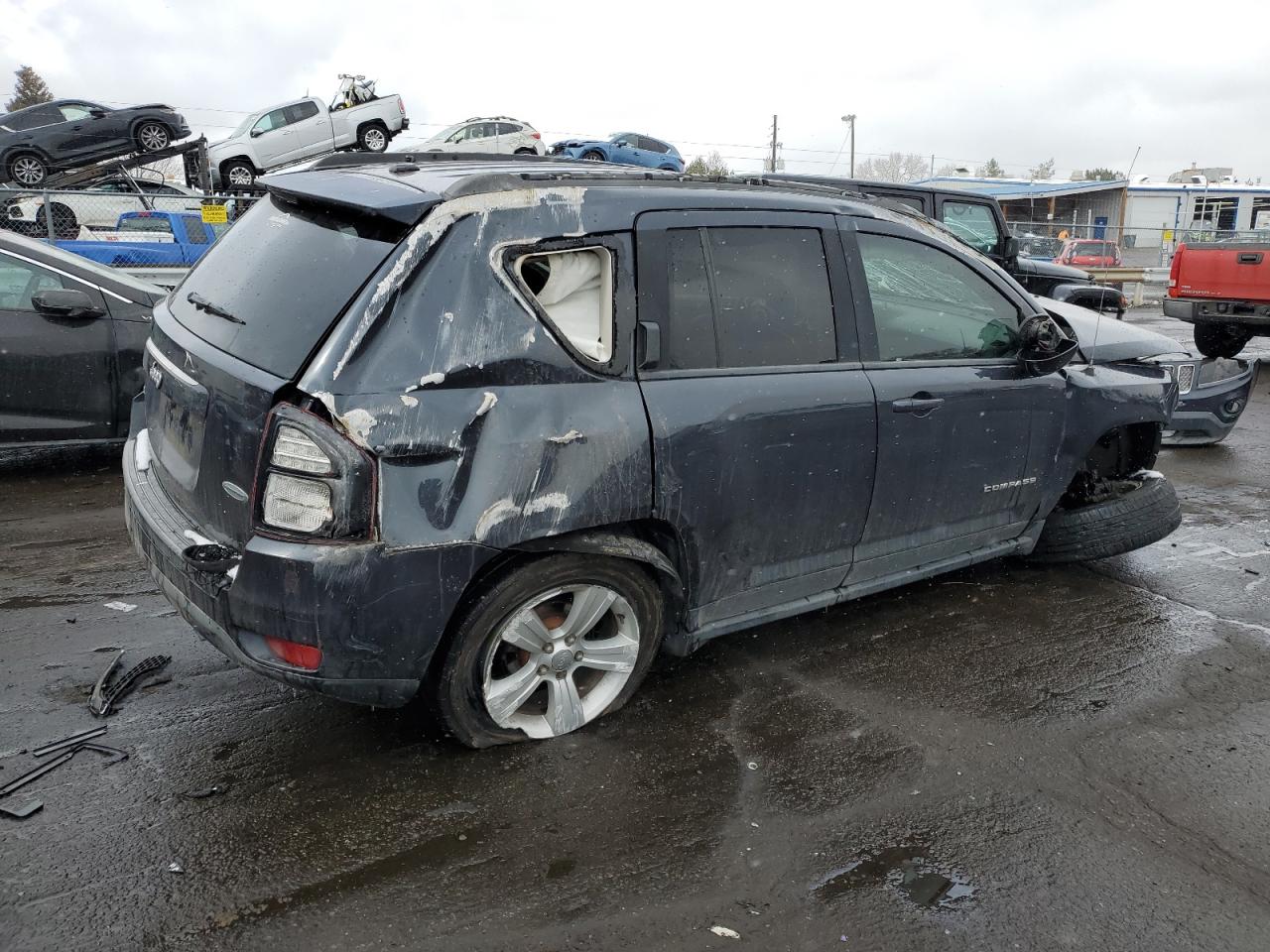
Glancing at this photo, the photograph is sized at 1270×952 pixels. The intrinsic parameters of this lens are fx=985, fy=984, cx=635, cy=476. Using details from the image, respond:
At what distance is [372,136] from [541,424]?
24677 millimetres

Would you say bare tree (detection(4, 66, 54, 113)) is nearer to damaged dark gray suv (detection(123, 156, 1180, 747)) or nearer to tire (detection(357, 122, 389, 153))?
tire (detection(357, 122, 389, 153))

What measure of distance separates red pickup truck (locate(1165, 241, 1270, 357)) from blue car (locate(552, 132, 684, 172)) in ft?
53.9

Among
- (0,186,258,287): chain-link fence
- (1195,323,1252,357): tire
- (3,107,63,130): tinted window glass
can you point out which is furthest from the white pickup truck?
(1195,323,1252,357): tire

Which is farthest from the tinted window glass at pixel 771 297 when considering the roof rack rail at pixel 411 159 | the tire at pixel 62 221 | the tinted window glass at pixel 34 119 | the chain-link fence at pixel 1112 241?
the tinted window glass at pixel 34 119

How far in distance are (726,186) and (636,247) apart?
0.61 metres

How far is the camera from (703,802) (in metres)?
3.01

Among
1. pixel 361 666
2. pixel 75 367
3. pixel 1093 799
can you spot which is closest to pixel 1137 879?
pixel 1093 799

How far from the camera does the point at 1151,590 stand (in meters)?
4.88

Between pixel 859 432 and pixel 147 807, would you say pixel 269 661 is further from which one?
pixel 859 432

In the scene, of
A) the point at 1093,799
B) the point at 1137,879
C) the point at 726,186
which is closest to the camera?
the point at 1137,879

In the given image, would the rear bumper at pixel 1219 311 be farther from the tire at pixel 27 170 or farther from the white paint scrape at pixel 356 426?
the tire at pixel 27 170

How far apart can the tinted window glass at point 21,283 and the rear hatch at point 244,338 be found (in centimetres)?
326

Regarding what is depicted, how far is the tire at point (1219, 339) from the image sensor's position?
1234cm

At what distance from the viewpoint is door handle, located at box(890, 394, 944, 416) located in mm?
3676
